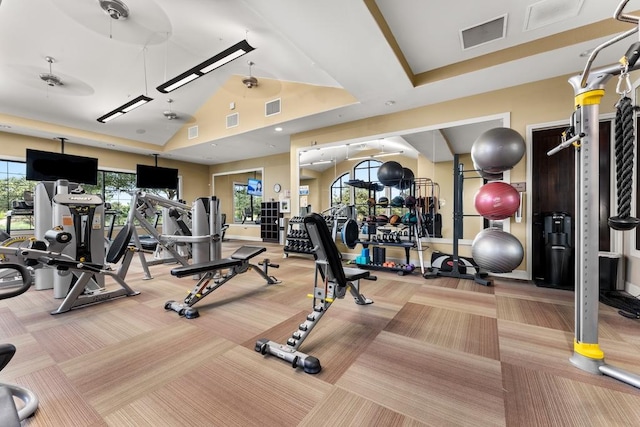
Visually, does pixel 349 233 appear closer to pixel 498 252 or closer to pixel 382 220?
pixel 382 220

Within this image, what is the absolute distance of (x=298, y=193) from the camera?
6539mm

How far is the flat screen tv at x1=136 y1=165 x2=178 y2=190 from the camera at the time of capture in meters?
8.47

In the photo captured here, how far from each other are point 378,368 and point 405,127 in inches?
177

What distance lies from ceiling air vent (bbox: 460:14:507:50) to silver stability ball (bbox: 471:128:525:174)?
45.7 inches

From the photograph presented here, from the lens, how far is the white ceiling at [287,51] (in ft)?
9.81

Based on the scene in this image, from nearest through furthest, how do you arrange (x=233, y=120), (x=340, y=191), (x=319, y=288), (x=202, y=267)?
(x=319, y=288) → (x=202, y=267) → (x=340, y=191) → (x=233, y=120)

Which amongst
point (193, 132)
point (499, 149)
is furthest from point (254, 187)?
point (499, 149)

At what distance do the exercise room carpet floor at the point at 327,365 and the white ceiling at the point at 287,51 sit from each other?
10.3ft

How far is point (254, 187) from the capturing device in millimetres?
9812

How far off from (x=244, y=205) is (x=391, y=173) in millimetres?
6945

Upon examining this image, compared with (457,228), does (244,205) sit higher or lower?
higher

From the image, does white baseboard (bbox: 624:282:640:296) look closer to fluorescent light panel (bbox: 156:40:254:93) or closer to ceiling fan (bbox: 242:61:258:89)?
fluorescent light panel (bbox: 156:40:254:93)

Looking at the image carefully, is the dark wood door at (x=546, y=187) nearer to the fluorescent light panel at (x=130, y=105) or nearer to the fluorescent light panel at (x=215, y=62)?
the fluorescent light panel at (x=215, y=62)

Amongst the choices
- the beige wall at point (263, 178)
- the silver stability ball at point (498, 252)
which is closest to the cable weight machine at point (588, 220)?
the silver stability ball at point (498, 252)
